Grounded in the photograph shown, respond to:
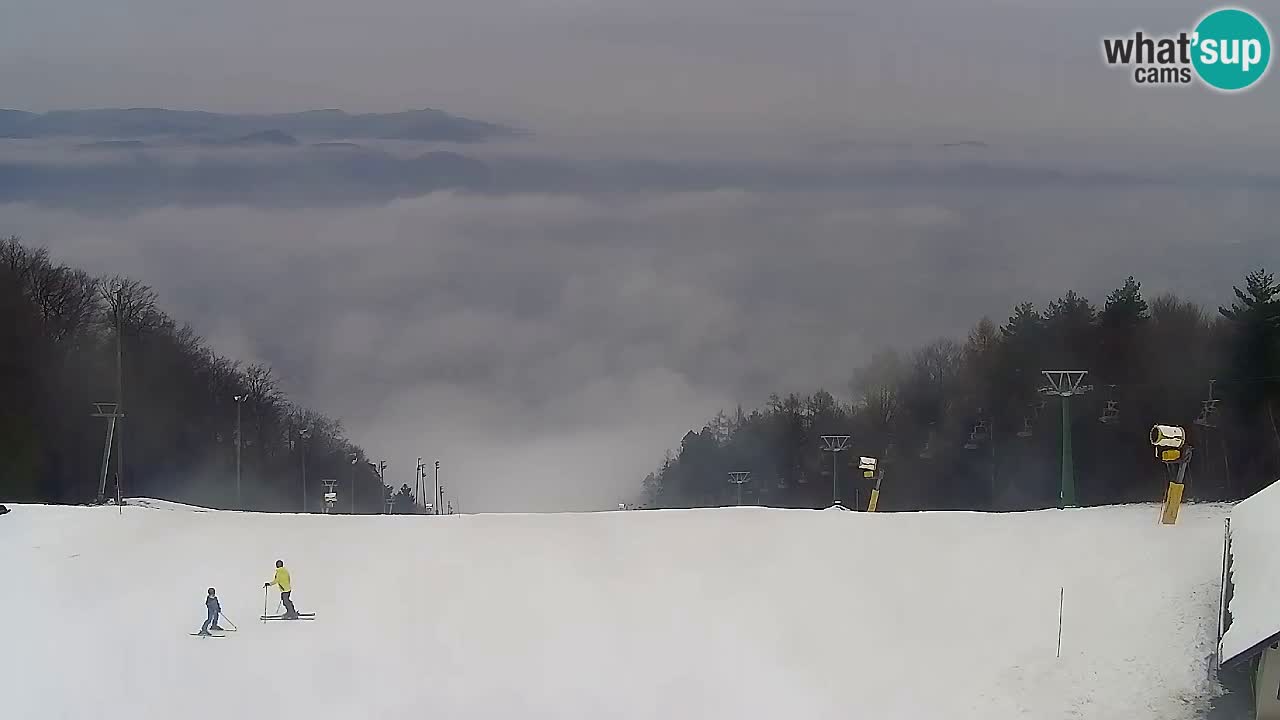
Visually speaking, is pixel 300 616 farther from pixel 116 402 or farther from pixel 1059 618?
pixel 116 402

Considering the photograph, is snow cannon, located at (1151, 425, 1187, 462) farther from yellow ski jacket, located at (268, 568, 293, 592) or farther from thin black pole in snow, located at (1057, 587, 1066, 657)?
yellow ski jacket, located at (268, 568, 293, 592)

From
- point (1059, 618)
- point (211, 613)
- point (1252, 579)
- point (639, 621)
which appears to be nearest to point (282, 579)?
point (211, 613)

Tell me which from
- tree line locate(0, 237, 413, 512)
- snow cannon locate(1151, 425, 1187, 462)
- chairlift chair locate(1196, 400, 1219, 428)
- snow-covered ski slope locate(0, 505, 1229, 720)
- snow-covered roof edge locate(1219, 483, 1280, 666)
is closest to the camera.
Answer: snow-covered roof edge locate(1219, 483, 1280, 666)

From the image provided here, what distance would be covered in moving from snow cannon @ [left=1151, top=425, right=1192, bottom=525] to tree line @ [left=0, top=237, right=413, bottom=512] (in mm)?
37834

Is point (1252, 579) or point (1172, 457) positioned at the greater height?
point (1172, 457)

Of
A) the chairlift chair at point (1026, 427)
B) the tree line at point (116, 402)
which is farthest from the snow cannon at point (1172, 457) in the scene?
Result: the tree line at point (116, 402)

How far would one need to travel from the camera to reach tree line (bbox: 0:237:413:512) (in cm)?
6134

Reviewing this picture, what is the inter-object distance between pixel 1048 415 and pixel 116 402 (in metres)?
34.3

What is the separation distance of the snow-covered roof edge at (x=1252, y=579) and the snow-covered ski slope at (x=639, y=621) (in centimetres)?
79

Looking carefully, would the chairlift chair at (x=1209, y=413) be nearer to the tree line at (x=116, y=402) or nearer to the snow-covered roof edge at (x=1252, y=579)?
the snow-covered roof edge at (x=1252, y=579)

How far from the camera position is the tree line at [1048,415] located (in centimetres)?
5191

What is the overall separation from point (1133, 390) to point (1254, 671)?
37147 millimetres

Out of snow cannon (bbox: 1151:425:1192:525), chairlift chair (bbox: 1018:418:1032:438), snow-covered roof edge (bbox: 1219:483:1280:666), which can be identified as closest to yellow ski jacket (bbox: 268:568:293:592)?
snow-covered roof edge (bbox: 1219:483:1280:666)

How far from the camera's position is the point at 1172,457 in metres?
26.4
